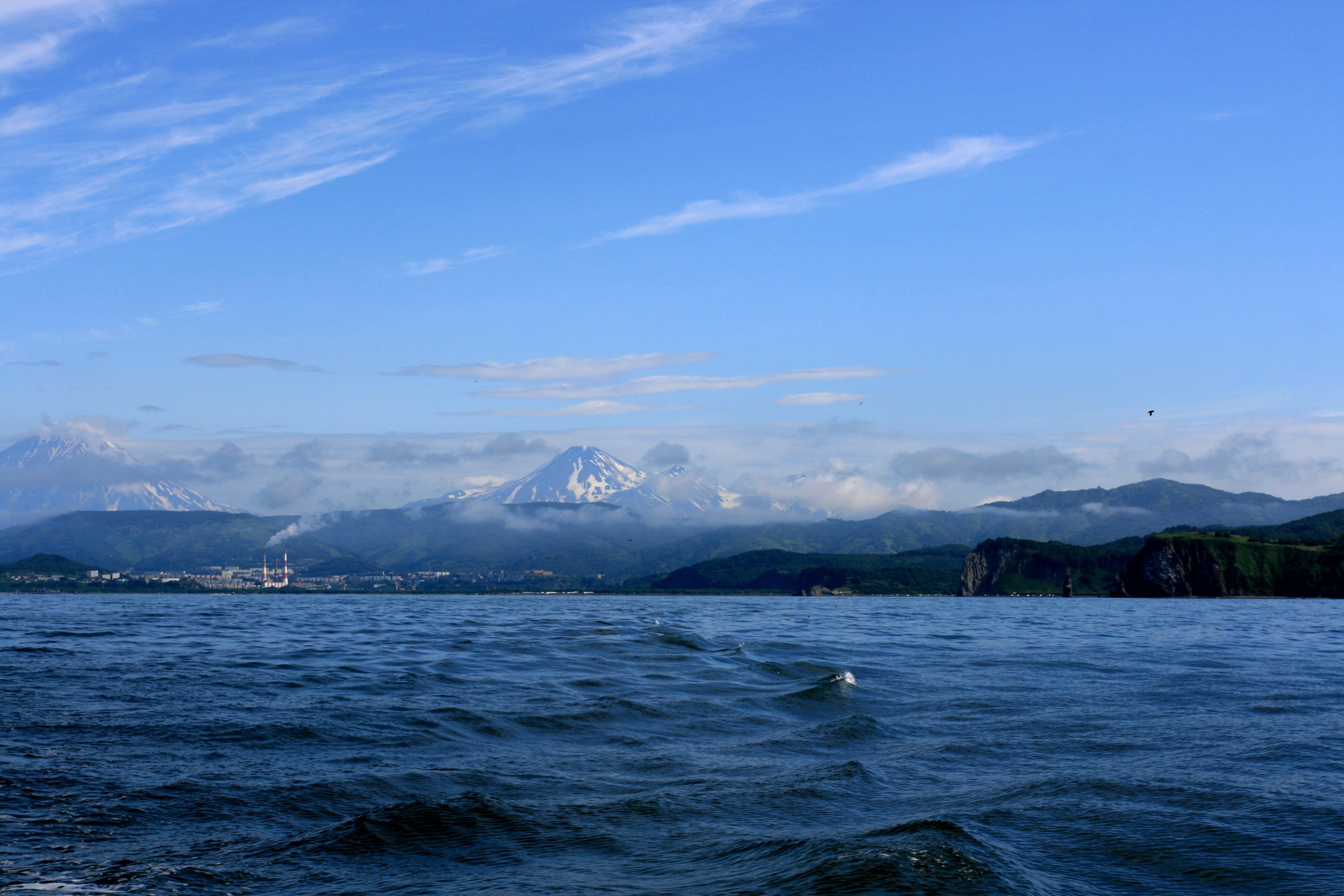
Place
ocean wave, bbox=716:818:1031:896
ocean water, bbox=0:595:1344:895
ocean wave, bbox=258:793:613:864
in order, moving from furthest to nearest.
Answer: ocean wave, bbox=258:793:613:864
ocean water, bbox=0:595:1344:895
ocean wave, bbox=716:818:1031:896

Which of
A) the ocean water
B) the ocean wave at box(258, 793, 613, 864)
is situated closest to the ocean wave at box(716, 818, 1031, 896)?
the ocean water

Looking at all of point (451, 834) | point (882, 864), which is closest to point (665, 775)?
point (451, 834)

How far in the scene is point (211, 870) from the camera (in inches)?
539

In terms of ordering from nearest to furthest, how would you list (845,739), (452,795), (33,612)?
(452,795) < (845,739) < (33,612)

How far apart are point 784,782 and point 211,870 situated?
11.0 meters

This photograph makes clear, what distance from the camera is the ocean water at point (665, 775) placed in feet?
45.3

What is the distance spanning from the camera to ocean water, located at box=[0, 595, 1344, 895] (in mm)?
13812

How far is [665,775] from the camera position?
66.4ft

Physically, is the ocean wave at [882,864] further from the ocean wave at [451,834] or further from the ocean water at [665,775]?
the ocean wave at [451,834]

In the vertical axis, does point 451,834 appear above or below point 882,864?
below

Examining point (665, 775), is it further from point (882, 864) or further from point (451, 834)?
point (882, 864)

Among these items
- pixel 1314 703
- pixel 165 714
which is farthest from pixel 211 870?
pixel 1314 703

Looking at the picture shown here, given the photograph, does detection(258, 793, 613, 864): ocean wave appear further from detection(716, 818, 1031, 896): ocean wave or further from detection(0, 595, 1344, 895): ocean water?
detection(716, 818, 1031, 896): ocean wave

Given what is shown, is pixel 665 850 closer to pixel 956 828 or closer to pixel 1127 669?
pixel 956 828
